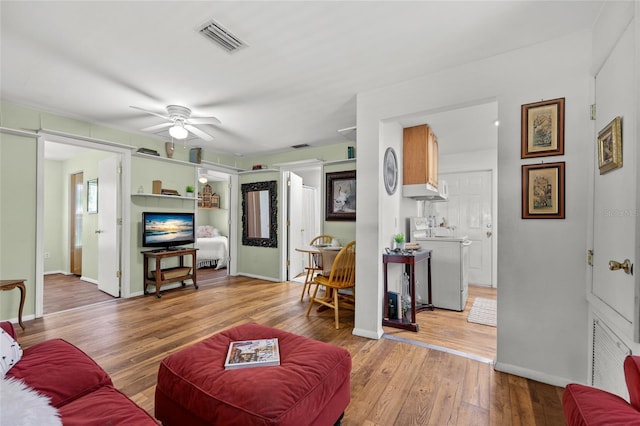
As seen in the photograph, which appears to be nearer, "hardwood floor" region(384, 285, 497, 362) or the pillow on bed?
"hardwood floor" region(384, 285, 497, 362)

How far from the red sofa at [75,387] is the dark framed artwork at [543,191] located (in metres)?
2.55

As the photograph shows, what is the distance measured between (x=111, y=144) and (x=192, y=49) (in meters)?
2.58

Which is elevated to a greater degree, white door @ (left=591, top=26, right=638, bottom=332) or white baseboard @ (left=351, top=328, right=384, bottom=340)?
white door @ (left=591, top=26, right=638, bottom=332)

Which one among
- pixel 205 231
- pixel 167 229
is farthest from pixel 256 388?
pixel 205 231

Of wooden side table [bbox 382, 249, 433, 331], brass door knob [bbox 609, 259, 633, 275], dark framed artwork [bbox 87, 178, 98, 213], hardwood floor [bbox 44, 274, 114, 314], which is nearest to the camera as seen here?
brass door knob [bbox 609, 259, 633, 275]

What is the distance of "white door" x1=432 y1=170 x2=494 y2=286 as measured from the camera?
194 inches

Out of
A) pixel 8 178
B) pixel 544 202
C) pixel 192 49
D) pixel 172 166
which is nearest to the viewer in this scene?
pixel 544 202

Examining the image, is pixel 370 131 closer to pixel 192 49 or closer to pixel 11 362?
pixel 192 49

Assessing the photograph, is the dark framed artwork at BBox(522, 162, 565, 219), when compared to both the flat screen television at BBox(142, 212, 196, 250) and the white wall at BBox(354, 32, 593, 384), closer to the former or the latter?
the white wall at BBox(354, 32, 593, 384)

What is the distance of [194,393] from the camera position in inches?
50.3

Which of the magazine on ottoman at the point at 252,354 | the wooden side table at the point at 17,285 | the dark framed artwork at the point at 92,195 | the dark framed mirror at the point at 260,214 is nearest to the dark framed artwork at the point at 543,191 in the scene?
the magazine on ottoman at the point at 252,354

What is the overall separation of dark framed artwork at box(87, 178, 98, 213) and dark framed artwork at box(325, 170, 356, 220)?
4.25 metres

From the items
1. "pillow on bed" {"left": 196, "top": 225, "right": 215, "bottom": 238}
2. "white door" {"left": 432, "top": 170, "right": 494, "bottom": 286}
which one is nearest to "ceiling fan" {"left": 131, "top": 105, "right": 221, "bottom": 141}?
"white door" {"left": 432, "top": 170, "right": 494, "bottom": 286}

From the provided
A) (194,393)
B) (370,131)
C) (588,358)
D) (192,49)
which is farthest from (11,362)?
(588,358)
